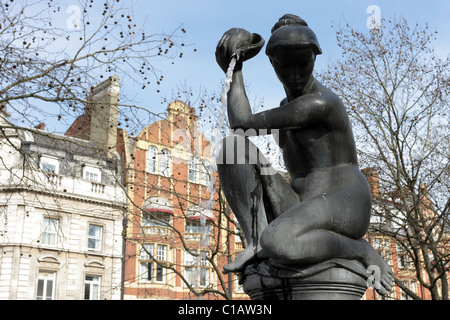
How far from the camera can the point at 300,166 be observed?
3246 mm

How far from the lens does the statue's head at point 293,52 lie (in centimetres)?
304

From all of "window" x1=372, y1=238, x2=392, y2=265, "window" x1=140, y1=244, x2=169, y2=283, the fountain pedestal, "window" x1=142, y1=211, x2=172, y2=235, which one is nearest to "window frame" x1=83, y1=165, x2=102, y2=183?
"window" x1=142, y1=211, x2=172, y2=235

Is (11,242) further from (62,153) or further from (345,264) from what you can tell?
(345,264)

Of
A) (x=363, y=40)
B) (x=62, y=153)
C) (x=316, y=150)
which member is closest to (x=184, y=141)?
(x=363, y=40)

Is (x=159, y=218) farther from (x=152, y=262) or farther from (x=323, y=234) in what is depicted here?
(x=323, y=234)

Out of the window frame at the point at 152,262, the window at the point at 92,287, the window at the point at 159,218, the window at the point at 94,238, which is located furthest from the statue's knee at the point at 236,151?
the window at the point at 94,238

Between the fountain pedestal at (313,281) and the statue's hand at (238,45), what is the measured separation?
1286 millimetres

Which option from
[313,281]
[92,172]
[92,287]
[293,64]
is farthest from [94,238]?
[313,281]

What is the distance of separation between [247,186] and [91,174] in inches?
1009

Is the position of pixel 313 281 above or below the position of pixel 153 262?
below

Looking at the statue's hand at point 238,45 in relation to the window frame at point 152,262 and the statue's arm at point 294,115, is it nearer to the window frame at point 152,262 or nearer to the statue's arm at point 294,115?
the statue's arm at point 294,115

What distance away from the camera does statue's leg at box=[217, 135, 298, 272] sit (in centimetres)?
307

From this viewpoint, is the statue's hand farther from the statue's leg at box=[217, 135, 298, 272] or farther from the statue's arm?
the statue's leg at box=[217, 135, 298, 272]

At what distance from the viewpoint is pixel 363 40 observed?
1631 centimetres
